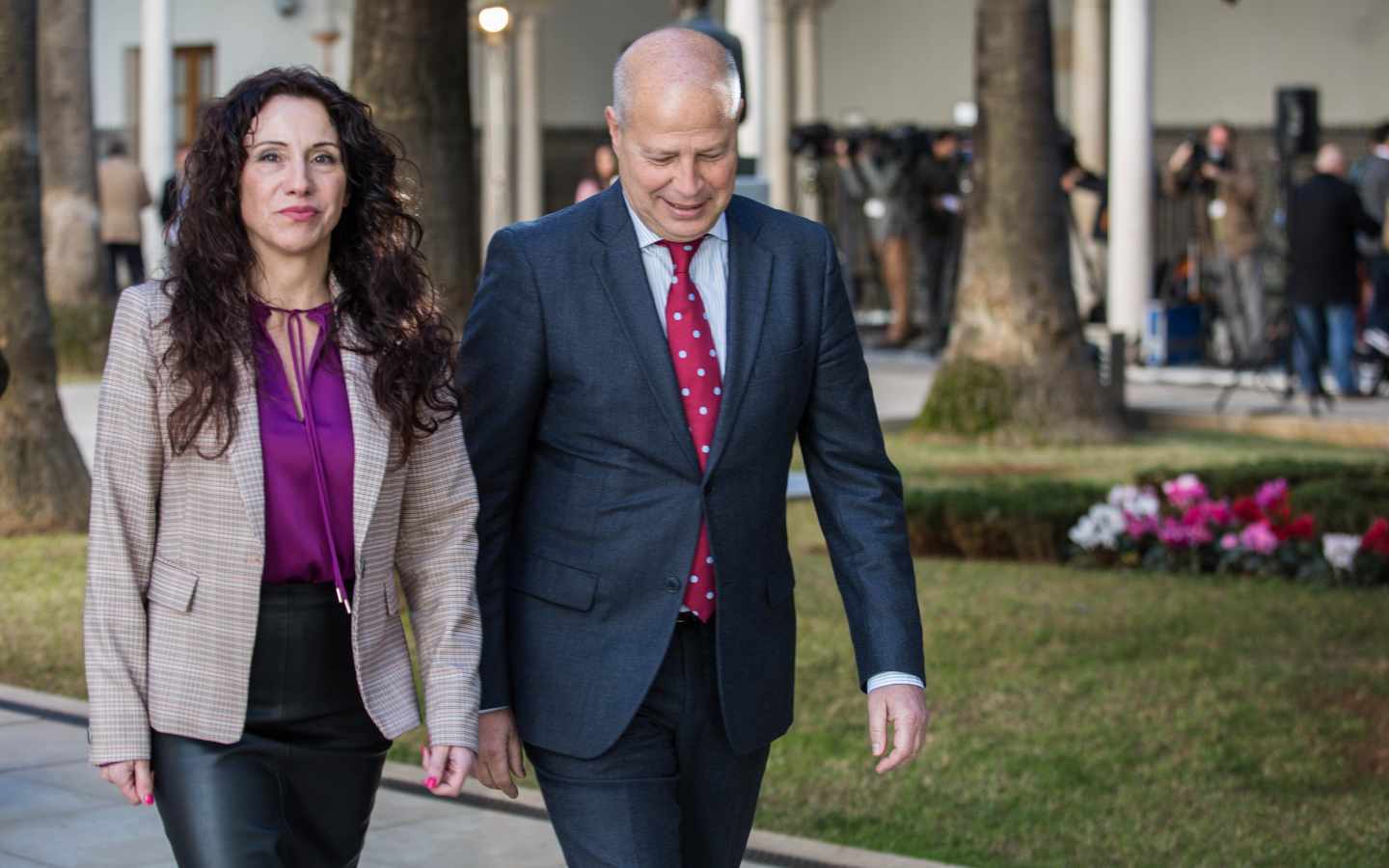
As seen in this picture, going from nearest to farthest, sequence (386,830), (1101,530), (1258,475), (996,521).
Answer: (386,830)
(1101,530)
(996,521)
(1258,475)

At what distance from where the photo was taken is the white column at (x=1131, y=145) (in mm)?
19562

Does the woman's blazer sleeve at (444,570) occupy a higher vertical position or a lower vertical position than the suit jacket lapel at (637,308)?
lower

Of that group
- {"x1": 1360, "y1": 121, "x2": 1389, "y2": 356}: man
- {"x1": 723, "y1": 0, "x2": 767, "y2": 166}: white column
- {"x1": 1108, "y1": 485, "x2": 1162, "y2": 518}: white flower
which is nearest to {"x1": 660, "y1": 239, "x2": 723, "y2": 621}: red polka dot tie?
{"x1": 1108, "y1": 485, "x2": 1162, "y2": 518}: white flower

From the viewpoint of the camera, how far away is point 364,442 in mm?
3445

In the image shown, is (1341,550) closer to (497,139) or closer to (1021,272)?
(1021,272)

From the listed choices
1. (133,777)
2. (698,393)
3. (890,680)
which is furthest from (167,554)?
(890,680)

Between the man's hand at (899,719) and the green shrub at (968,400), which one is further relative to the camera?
the green shrub at (968,400)

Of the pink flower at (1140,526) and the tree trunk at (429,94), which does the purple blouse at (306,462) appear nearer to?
the tree trunk at (429,94)

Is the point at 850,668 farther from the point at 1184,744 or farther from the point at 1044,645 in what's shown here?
the point at 1184,744

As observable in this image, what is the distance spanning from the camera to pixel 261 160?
347 cm

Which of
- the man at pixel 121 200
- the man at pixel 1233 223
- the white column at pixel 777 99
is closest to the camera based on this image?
the man at pixel 1233 223

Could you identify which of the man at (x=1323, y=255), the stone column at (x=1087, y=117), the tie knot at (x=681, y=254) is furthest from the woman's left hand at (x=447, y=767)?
the stone column at (x=1087, y=117)

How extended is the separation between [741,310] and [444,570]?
23.4 inches

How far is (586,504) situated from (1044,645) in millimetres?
5295
